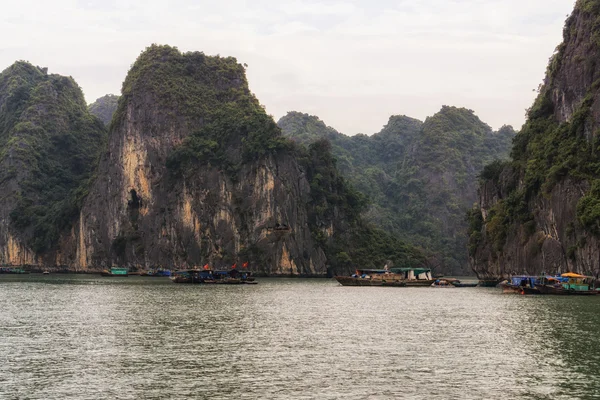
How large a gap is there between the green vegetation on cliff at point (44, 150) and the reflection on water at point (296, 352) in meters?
88.7

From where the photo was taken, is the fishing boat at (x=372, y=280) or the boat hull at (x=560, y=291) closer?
the boat hull at (x=560, y=291)

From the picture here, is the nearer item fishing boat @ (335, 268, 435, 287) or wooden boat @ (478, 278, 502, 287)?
wooden boat @ (478, 278, 502, 287)

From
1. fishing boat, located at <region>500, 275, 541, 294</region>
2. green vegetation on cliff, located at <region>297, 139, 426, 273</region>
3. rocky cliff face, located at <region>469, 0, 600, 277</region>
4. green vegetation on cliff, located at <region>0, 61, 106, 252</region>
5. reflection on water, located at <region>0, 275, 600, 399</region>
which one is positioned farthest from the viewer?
green vegetation on cliff, located at <region>0, 61, 106, 252</region>

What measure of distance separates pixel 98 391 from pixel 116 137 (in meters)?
108

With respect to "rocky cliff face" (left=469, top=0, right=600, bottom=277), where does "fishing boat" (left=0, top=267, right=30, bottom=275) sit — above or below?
below

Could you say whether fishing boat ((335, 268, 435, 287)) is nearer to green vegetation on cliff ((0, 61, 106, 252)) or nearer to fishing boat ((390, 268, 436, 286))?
fishing boat ((390, 268, 436, 286))

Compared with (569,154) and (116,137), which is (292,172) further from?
(569,154)

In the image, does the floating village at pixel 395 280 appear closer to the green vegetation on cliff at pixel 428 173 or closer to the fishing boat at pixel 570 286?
the fishing boat at pixel 570 286

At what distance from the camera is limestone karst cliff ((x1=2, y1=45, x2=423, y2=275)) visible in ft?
370

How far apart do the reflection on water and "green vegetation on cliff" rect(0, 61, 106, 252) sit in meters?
88.7

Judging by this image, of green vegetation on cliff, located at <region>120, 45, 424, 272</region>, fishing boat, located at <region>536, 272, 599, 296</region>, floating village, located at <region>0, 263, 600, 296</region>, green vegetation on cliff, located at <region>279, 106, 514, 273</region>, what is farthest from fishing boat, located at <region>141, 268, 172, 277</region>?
fishing boat, located at <region>536, 272, 599, 296</region>

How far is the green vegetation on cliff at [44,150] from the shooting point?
131375 mm

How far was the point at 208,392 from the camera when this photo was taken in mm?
20578

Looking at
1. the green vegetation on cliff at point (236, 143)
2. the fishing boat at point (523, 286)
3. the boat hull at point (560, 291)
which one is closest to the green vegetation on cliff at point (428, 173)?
the green vegetation on cliff at point (236, 143)
